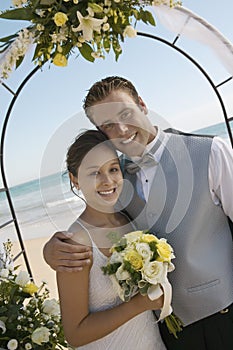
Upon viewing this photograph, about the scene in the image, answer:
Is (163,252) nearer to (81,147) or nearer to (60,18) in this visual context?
(81,147)

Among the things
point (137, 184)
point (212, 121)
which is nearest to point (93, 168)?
point (137, 184)

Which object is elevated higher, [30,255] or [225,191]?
[225,191]

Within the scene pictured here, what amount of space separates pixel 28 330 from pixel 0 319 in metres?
0.14

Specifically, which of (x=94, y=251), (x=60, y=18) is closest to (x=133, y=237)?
(x=94, y=251)

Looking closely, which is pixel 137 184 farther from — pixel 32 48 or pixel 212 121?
pixel 212 121

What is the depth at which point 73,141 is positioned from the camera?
189 cm

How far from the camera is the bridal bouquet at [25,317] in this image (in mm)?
2176

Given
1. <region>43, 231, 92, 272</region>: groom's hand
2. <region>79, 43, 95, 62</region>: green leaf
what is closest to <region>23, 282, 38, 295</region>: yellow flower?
<region>43, 231, 92, 272</region>: groom's hand

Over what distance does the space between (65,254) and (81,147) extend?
0.40m

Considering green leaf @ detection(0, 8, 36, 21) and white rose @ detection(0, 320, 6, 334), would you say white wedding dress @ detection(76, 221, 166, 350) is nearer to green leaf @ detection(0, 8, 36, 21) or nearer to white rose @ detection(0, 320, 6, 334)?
white rose @ detection(0, 320, 6, 334)

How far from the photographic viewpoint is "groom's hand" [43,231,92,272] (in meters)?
1.80

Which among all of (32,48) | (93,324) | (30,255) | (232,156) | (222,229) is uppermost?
(32,48)

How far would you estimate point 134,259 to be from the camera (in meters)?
1.77

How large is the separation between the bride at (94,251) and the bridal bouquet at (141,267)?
5 centimetres
